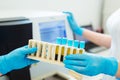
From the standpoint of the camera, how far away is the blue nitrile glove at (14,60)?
0.75m

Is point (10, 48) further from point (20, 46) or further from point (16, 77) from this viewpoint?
point (16, 77)

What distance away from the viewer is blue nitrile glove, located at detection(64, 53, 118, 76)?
702 mm

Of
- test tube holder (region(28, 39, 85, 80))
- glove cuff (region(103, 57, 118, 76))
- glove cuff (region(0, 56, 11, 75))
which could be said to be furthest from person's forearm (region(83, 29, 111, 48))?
glove cuff (region(0, 56, 11, 75))

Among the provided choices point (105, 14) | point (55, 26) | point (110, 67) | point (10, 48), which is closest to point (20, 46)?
point (10, 48)

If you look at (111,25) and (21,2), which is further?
(21,2)

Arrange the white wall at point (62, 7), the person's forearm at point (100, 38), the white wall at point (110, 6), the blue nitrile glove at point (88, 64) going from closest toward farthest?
1. the blue nitrile glove at point (88, 64)
2. the white wall at point (62, 7)
3. the person's forearm at point (100, 38)
4. the white wall at point (110, 6)

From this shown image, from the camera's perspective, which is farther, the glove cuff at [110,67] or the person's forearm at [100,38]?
the person's forearm at [100,38]

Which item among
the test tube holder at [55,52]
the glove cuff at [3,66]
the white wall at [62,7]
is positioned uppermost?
the white wall at [62,7]

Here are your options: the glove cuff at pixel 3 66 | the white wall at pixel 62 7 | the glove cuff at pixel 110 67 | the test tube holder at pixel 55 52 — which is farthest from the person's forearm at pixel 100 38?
the glove cuff at pixel 3 66

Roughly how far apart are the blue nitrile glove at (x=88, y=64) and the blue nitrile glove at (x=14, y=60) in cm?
17

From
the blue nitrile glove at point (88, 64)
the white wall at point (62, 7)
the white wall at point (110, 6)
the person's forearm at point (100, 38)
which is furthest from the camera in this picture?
the white wall at point (110, 6)

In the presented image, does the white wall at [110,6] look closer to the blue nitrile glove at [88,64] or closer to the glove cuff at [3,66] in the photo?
the blue nitrile glove at [88,64]

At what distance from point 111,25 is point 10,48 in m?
0.60

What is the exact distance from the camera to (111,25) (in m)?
1.07
